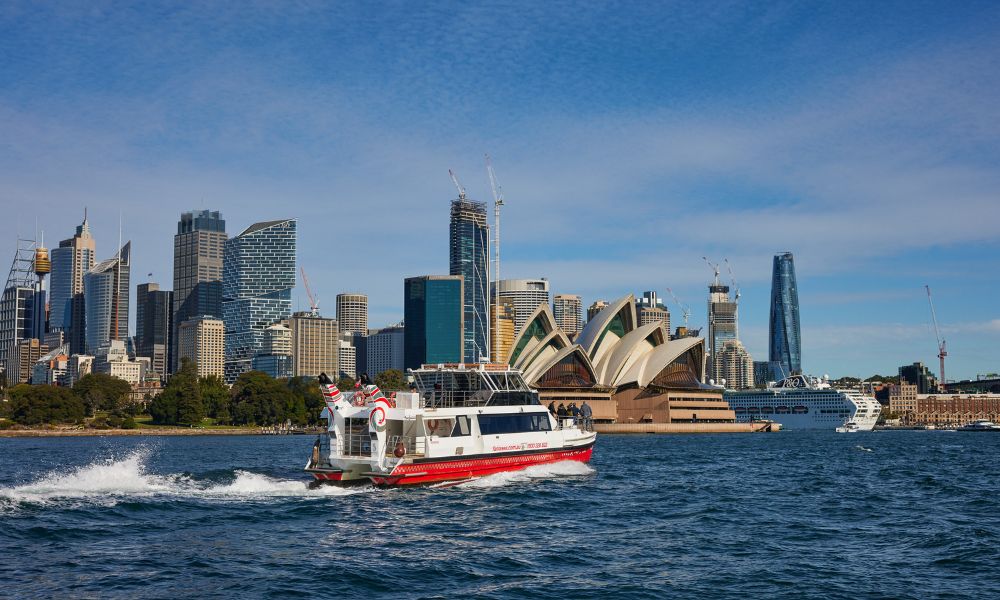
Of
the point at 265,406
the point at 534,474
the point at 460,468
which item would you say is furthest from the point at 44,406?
the point at 460,468

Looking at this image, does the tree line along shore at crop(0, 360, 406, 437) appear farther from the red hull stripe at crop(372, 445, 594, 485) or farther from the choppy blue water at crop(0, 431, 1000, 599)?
the red hull stripe at crop(372, 445, 594, 485)

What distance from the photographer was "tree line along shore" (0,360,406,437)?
17012 centimetres

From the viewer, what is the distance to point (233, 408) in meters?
193

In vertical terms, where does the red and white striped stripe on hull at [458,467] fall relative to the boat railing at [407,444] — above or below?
below

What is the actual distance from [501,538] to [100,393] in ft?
554

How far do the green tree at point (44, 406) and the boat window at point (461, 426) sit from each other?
142914mm

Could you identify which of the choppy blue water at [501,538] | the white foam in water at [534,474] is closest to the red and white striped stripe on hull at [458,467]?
the white foam in water at [534,474]

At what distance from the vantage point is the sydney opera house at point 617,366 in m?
179

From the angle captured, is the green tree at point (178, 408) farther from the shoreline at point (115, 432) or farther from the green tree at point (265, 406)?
the green tree at point (265, 406)

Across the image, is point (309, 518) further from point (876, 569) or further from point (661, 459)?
point (661, 459)

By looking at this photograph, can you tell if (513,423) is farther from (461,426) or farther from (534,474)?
(461,426)

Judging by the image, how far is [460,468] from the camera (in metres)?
47.9

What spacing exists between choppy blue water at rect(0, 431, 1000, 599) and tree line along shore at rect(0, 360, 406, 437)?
12764cm

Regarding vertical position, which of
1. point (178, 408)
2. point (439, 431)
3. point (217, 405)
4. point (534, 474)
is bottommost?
point (534, 474)
